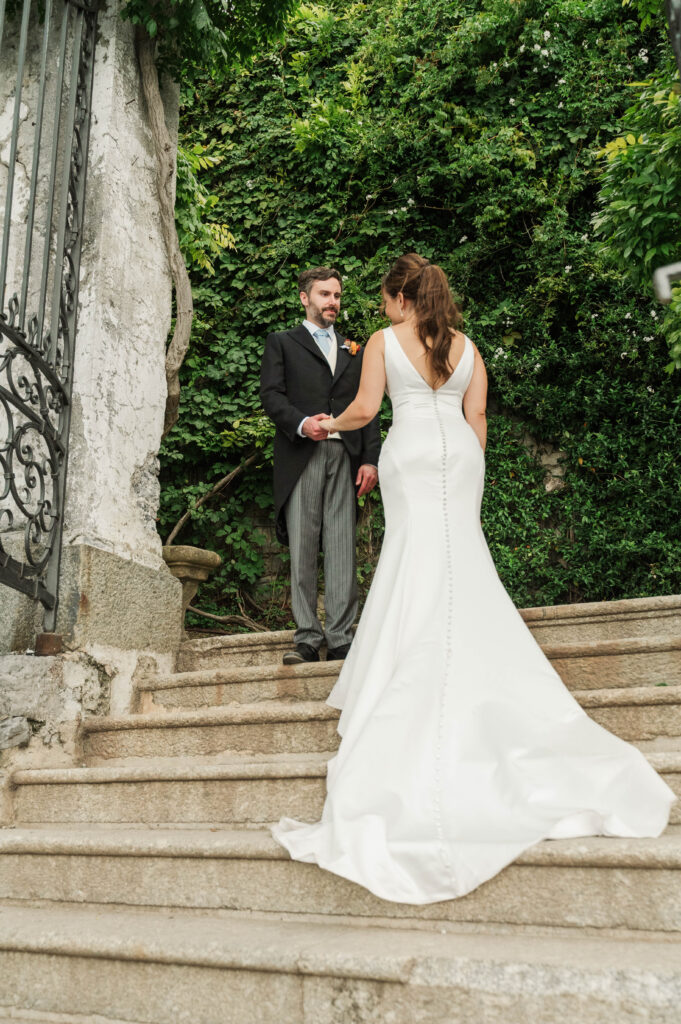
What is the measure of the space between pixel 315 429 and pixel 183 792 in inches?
64.3

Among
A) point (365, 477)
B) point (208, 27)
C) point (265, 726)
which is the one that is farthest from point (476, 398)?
point (208, 27)

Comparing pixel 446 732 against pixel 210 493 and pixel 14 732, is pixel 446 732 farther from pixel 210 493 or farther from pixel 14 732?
pixel 210 493

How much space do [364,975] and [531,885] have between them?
456 mm

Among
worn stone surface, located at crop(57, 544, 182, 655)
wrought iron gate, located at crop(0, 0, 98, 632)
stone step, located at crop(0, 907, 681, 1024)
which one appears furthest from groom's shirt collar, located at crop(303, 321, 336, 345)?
stone step, located at crop(0, 907, 681, 1024)

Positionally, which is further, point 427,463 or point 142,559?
point 142,559

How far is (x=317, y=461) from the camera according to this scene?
3867mm

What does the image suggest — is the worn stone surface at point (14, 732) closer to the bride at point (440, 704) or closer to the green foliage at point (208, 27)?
the bride at point (440, 704)

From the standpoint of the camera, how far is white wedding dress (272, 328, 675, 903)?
196 centimetres

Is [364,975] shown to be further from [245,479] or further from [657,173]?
[245,479]

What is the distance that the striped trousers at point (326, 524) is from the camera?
378 cm

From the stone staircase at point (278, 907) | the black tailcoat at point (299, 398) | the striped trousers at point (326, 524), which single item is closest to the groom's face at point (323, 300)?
the black tailcoat at point (299, 398)

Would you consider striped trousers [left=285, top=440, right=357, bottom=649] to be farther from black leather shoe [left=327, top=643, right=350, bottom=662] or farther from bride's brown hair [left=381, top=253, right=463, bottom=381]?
bride's brown hair [left=381, top=253, right=463, bottom=381]

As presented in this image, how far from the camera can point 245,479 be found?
6965 mm

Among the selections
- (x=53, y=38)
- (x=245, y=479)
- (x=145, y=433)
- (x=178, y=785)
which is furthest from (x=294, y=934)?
(x=245, y=479)
